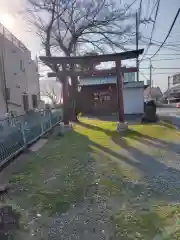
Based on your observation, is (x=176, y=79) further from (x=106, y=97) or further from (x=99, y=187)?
(x=99, y=187)

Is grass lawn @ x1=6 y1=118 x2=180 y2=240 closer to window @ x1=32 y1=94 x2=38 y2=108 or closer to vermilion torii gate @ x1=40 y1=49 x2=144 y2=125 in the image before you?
vermilion torii gate @ x1=40 y1=49 x2=144 y2=125

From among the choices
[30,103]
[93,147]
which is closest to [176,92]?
[30,103]

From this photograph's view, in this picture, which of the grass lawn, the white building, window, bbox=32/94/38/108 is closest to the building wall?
window, bbox=32/94/38/108

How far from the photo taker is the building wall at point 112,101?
20250 mm

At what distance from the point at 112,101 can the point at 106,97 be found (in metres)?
0.66

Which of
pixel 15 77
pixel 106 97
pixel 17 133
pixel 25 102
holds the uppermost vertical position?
pixel 15 77

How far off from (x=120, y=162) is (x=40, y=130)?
486 cm

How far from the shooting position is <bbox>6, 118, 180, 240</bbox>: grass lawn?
289 cm

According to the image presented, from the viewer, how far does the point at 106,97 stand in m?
20.4

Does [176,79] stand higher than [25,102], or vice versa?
[176,79]

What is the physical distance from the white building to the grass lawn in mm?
8289

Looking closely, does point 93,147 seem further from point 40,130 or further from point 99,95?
point 99,95

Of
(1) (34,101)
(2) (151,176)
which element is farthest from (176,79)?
(2) (151,176)

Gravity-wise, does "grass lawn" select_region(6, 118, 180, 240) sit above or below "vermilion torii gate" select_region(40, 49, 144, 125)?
below
